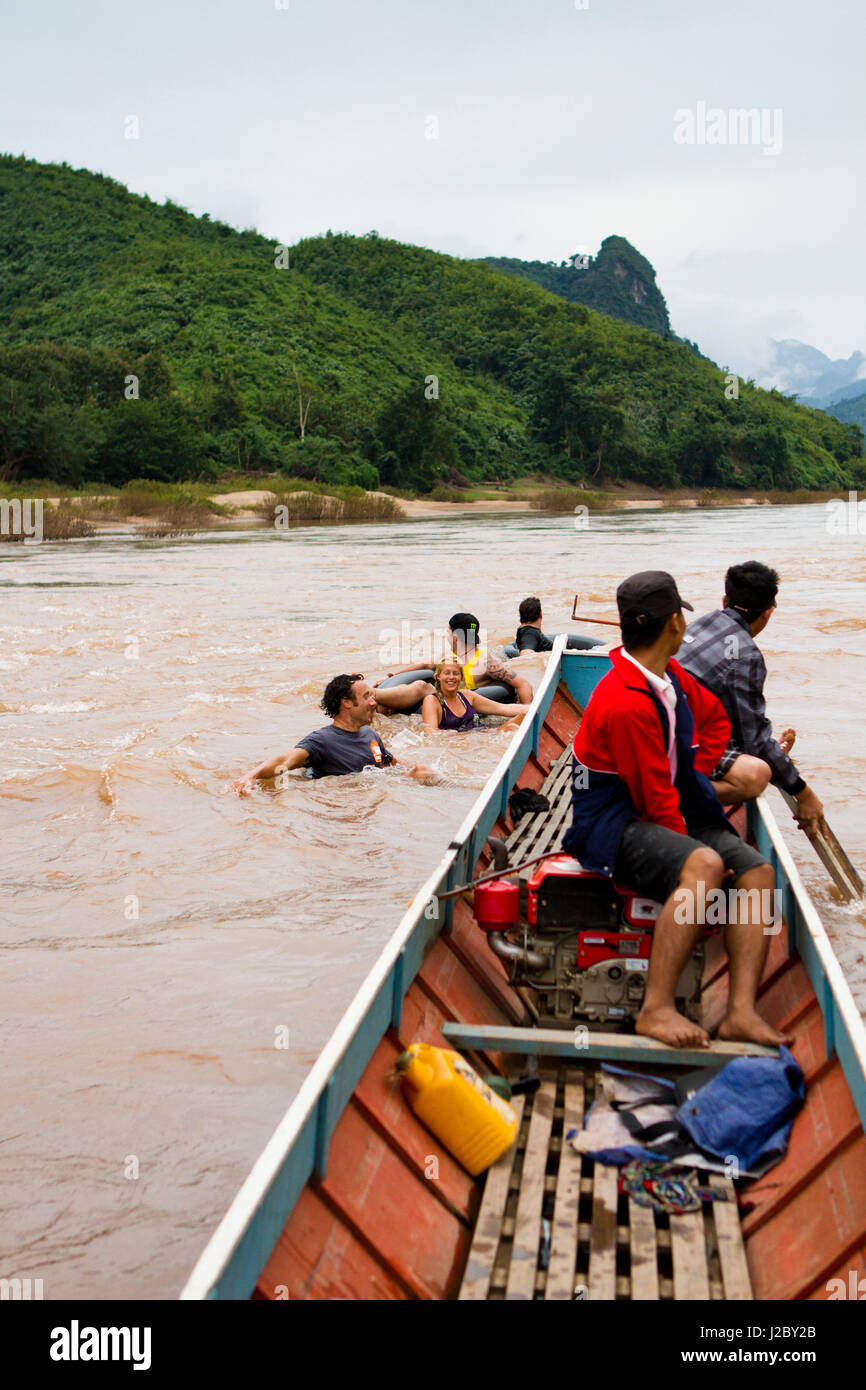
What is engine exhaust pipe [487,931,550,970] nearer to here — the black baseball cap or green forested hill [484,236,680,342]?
the black baseball cap

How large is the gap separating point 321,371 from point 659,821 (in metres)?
61.6

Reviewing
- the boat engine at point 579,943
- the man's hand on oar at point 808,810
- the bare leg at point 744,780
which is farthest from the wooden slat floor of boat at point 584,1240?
the man's hand on oar at point 808,810

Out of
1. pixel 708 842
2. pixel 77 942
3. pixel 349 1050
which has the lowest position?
pixel 77 942

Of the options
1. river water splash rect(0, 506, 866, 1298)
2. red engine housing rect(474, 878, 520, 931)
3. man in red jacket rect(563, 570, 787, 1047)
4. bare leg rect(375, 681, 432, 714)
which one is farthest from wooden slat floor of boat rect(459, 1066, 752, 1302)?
bare leg rect(375, 681, 432, 714)

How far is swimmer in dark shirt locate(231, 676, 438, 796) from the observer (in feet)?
25.1

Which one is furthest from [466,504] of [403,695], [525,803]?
[525,803]

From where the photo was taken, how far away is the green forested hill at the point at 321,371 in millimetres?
46750

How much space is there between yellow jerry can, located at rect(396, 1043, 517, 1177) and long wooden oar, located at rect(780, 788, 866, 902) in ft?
7.67
